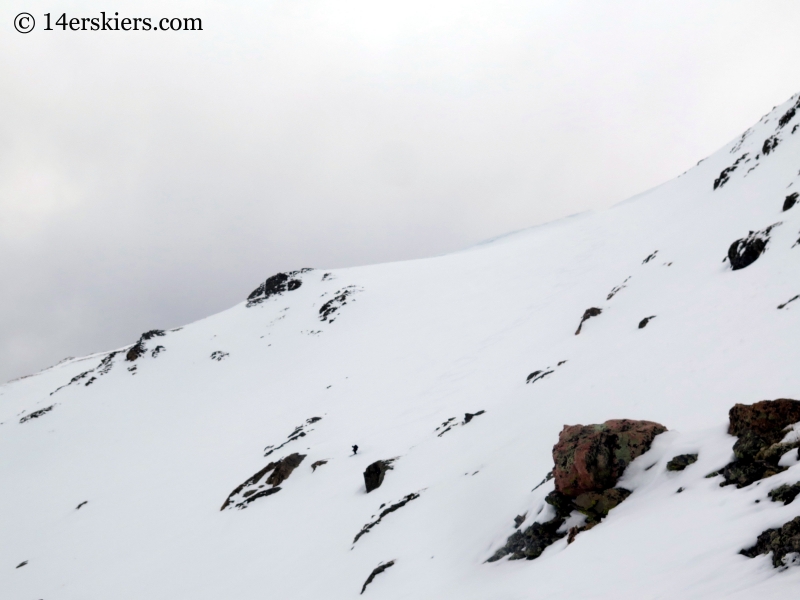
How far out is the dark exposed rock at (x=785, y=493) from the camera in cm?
508

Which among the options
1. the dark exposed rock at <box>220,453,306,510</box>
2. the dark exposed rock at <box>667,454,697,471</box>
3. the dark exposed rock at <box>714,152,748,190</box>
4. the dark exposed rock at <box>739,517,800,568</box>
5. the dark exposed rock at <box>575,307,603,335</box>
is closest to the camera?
the dark exposed rock at <box>739,517,800,568</box>

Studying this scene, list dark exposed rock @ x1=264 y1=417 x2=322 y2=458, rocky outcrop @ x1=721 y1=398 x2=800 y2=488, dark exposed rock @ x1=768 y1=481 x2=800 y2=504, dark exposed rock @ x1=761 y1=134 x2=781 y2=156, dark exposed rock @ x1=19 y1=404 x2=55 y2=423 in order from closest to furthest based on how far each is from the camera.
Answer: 1. dark exposed rock @ x1=768 y1=481 x2=800 y2=504
2. rocky outcrop @ x1=721 y1=398 x2=800 y2=488
3. dark exposed rock @ x1=761 y1=134 x2=781 y2=156
4. dark exposed rock @ x1=264 y1=417 x2=322 y2=458
5. dark exposed rock @ x1=19 y1=404 x2=55 y2=423

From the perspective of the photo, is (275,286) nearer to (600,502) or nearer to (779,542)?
(600,502)

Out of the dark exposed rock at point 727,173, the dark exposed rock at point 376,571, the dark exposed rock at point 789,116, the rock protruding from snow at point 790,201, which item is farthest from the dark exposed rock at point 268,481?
the dark exposed rock at point 789,116

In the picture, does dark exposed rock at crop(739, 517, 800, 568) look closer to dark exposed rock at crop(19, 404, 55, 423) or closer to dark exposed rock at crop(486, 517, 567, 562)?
dark exposed rock at crop(486, 517, 567, 562)

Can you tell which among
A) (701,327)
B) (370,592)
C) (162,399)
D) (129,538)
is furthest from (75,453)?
(701,327)

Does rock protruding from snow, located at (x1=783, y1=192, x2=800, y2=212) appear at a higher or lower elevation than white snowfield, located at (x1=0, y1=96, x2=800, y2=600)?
higher

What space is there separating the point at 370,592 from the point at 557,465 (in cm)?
640

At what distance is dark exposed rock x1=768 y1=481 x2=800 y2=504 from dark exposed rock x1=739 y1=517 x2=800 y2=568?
737mm

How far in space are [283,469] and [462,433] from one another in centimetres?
1144

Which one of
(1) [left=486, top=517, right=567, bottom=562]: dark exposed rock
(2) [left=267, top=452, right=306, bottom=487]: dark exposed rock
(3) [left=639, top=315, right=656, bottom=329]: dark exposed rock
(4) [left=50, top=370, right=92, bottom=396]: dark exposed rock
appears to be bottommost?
(1) [left=486, top=517, right=567, bottom=562]: dark exposed rock

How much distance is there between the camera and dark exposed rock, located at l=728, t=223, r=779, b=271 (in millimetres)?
18234

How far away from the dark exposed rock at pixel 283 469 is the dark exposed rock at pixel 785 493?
22.3 meters

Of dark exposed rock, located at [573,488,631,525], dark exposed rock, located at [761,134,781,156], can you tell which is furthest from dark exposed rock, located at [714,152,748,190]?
dark exposed rock, located at [573,488,631,525]
